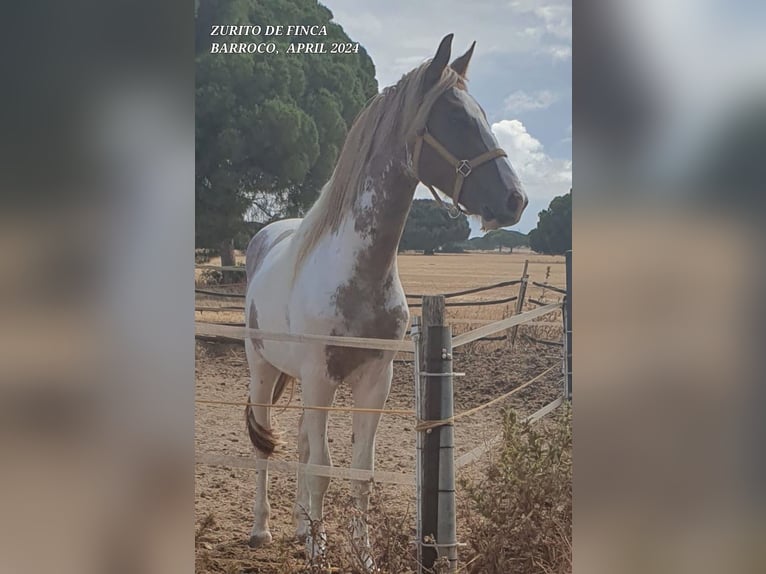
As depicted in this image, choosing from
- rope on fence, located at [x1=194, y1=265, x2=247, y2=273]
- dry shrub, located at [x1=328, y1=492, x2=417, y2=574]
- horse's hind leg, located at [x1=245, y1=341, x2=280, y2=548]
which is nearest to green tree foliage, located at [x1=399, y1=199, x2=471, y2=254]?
rope on fence, located at [x1=194, y1=265, x2=247, y2=273]

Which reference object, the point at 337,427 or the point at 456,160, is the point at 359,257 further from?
the point at 337,427

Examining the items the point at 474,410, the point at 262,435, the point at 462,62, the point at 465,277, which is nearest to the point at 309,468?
the point at 262,435

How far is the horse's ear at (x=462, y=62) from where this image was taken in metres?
2.93

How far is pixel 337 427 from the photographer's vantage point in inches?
121

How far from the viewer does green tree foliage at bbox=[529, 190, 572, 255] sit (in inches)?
117

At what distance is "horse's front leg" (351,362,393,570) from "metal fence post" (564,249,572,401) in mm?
697

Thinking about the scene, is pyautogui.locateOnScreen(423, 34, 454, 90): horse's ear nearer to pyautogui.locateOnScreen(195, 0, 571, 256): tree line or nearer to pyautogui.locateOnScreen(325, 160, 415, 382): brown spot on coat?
pyautogui.locateOnScreen(195, 0, 571, 256): tree line

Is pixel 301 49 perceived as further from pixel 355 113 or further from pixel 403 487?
pixel 403 487

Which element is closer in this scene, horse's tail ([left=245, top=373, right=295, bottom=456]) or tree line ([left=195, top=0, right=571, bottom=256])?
tree line ([left=195, top=0, right=571, bottom=256])

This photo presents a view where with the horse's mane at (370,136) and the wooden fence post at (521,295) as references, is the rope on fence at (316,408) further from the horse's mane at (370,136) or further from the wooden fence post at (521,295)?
the horse's mane at (370,136)

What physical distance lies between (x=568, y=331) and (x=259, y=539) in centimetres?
146
